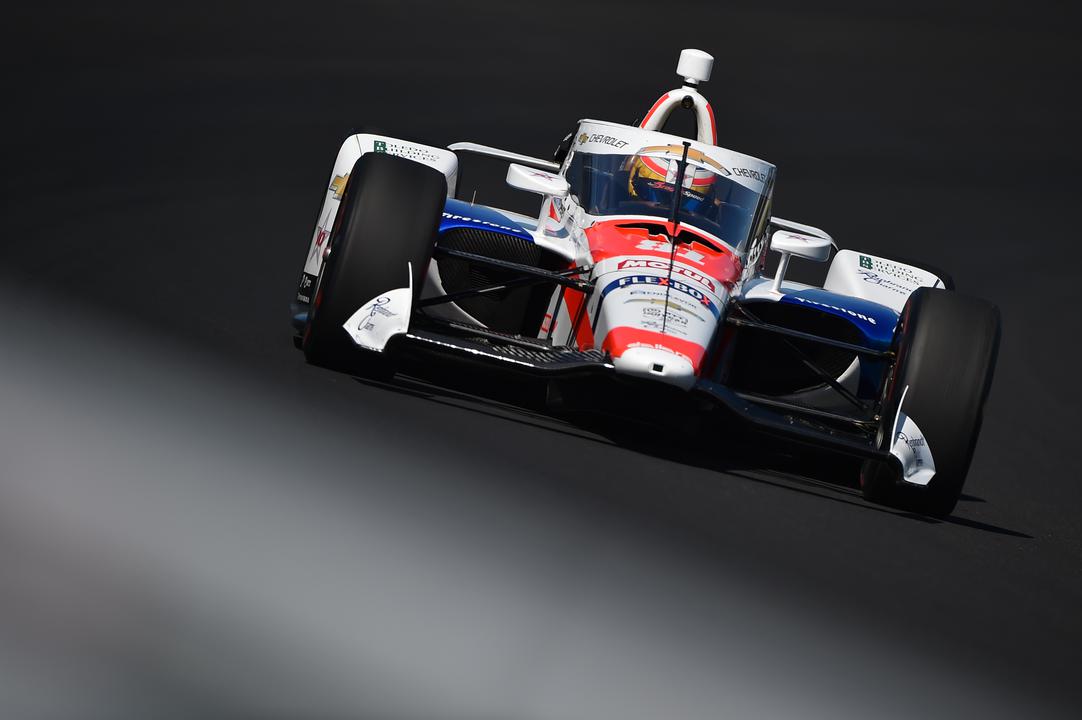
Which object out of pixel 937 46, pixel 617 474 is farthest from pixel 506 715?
pixel 937 46

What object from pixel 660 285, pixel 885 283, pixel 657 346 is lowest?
pixel 657 346

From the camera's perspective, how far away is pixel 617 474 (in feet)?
24.1

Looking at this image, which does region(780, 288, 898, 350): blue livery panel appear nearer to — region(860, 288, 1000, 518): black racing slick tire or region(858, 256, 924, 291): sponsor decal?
region(860, 288, 1000, 518): black racing slick tire

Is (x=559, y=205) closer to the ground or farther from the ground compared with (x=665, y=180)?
closer to the ground

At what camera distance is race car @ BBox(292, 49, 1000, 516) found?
23.4 ft

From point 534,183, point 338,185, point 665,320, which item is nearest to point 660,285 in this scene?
point 665,320

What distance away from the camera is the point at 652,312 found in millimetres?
7312

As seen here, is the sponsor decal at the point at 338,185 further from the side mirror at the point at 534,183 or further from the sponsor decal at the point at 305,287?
the side mirror at the point at 534,183

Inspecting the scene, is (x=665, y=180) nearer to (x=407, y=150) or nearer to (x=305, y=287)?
(x=407, y=150)

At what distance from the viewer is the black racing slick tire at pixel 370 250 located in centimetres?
721

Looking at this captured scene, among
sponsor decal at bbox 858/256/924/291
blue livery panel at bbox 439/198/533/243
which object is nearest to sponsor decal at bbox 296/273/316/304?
blue livery panel at bbox 439/198/533/243

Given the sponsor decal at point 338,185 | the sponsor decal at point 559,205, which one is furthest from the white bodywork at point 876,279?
the sponsor decal at point 338,185

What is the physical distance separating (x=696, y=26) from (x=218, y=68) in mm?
10398

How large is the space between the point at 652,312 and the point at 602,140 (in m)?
1.97
